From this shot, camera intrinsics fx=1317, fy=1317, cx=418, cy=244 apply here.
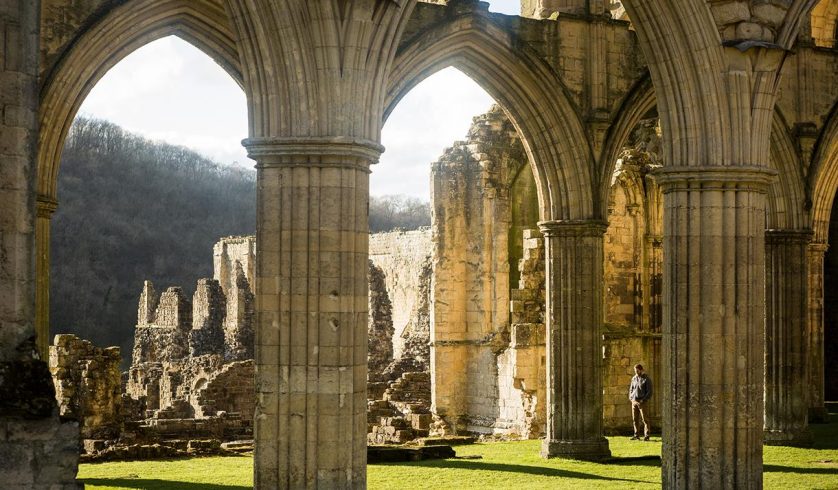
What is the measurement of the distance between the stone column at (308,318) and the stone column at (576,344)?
5.74 meters

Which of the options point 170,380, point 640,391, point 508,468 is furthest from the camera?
point 170,380

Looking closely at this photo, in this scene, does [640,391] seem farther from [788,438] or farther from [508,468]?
[508,468]

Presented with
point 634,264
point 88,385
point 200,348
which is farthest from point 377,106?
point 200,348

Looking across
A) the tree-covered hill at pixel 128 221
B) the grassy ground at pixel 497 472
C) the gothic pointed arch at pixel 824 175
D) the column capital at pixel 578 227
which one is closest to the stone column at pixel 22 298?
the grassy ground at pixel 497 472

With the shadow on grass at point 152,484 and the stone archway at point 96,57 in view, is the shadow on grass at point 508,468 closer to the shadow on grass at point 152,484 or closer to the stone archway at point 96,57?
the shadow on grass at point 152,484

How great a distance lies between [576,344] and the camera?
1383cm

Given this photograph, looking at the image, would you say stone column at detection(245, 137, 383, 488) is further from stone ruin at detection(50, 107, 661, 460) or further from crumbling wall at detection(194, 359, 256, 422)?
crumbling wall at detection(194, 359, 256, 422)

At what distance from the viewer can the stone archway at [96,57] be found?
12.4 meters

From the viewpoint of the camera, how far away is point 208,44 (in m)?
13.2

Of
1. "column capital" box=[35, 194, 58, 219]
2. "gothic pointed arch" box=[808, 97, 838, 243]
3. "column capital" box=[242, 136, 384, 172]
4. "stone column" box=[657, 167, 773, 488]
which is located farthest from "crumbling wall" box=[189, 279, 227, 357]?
"column capital" box=[242, 136, 384, 172]

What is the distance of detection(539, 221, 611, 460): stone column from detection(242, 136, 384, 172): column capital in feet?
19.2

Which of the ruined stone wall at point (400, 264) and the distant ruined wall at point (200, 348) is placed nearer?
the distant ruined wall at point (200, 348)

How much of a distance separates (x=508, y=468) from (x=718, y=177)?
4.53 m

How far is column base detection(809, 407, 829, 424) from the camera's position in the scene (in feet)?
60.0
